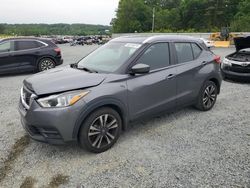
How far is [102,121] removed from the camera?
3.60 meters

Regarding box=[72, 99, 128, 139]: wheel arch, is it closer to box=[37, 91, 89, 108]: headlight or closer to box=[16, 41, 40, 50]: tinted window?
box=[37, 91, 89, 108]: headlight

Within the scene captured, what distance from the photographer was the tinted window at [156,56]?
4.16 m

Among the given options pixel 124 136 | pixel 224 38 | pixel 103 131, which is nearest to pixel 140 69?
pixel 103 131

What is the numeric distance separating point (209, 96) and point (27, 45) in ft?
24.5

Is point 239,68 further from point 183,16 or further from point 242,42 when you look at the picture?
point 183,16

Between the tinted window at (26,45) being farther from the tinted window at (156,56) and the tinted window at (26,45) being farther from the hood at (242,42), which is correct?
the hood at (242,42)

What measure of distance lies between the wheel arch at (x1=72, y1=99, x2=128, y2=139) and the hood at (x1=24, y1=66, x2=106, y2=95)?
0.29m

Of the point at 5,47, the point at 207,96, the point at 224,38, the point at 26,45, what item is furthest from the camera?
the point at 224,38

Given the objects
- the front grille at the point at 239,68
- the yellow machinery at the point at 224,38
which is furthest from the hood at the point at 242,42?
the yellow machinery at the point at 224,38

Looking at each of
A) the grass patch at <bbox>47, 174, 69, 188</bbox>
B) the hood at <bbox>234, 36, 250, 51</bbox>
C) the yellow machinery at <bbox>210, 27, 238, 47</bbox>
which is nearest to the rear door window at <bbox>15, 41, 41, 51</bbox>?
the hood at <bbox>234, 36, 250, 51</bbox>

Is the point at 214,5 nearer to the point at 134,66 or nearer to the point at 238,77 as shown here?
the point at 238,77

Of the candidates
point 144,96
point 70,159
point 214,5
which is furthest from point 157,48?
point 214,5

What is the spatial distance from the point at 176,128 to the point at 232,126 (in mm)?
1078

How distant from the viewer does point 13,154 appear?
367 centimetres
